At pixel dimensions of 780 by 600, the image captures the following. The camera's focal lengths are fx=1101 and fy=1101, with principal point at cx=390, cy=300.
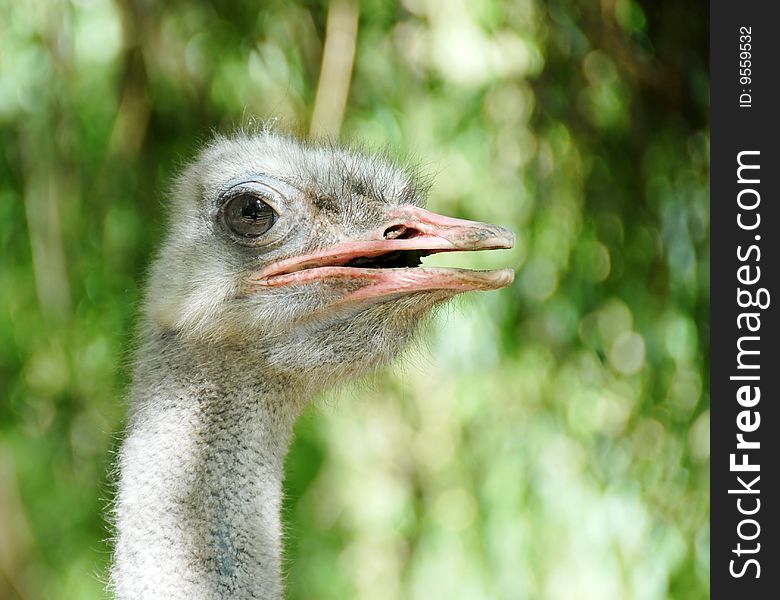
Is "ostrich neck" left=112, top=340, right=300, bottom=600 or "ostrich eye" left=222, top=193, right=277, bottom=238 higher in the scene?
"ostrich eye" left=222, top=193, right=277, bottom=238

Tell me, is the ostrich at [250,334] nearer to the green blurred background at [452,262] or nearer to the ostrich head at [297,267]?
the ostrich head at [297,267]

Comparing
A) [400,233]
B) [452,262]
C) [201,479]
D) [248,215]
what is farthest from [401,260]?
[452,262]

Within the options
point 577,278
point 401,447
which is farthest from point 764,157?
point 401,447

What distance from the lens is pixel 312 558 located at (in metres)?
2.71

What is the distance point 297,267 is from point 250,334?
4.9 inches

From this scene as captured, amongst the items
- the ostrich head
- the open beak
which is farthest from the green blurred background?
the open beak

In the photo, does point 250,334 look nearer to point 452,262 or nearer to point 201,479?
point 201,479

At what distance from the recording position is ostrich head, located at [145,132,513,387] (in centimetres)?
161

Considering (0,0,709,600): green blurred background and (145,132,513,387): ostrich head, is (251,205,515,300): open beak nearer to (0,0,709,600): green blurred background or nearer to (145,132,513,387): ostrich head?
(145,132,513,387): ostrich head

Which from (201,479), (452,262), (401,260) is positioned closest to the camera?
(201,479)

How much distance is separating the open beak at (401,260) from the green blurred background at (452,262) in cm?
89

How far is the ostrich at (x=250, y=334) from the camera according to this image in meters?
1.52

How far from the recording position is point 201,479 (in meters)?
1.57

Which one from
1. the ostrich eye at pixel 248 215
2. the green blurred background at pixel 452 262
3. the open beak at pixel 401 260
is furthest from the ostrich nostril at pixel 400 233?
the green blurred background at pixel 452 262
